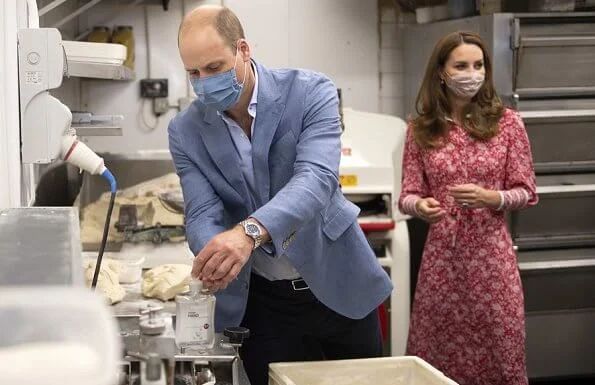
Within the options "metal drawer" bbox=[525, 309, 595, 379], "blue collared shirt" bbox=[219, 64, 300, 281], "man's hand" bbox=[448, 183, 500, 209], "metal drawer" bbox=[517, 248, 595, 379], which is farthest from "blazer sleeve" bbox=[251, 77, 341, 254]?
"metal drawer" bbox=[525, 309, 595, 379]

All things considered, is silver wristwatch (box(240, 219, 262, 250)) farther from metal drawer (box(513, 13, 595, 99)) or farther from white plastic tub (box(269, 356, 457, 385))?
metal drawer (box(513, 13, 595, 99))

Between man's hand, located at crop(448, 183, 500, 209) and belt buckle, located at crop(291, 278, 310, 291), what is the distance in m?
0.98

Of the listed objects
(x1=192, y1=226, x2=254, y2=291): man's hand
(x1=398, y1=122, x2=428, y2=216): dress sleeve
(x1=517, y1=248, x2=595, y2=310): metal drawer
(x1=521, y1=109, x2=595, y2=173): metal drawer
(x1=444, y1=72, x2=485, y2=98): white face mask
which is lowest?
(x1=517, y1=248, x2=595, y2=310): metal drawer

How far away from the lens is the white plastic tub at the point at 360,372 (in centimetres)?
180

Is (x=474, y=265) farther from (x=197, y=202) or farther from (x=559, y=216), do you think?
(x=197, y=202)

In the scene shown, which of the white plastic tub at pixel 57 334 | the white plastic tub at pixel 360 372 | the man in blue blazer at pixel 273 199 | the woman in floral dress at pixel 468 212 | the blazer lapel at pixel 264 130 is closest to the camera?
the white plastic tub at pixel 57 334

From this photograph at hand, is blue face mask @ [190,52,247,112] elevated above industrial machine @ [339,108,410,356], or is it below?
above

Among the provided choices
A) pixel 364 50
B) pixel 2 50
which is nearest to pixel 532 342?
pixel 364 50

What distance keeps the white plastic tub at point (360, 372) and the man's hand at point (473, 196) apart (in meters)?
1.16

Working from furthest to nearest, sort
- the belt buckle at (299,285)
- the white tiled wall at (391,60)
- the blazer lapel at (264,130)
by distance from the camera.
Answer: the white tiled wall at (391,60), the belt buckle at (299,285), the blazer lapel at (264,130)

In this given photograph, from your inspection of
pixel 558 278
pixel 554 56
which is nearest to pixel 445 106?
pixel 554 56

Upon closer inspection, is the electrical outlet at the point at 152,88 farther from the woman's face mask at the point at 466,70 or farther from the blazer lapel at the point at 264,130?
the blazer lapel at the point at 264,130

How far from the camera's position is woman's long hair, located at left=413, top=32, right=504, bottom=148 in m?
3.07

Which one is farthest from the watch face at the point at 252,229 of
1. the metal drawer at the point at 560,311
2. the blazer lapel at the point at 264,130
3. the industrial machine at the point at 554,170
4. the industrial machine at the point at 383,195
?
the metal drawer at the point at 560,311
